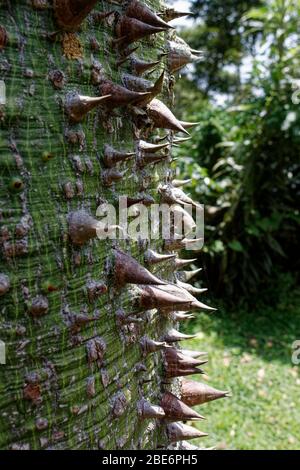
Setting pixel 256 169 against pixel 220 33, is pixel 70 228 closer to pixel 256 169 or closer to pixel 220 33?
pixel 256 169

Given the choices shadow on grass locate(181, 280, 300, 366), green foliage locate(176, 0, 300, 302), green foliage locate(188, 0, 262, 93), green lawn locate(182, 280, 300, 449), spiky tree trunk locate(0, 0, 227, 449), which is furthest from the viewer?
green foliage locate(188, 0, 262, 93)

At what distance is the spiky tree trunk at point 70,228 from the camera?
695mm

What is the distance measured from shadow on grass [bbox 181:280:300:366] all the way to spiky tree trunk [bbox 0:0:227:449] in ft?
10.7

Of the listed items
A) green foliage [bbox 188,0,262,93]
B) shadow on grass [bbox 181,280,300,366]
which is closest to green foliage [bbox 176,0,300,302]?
shadow on grass [bbox 181,280,300,366]

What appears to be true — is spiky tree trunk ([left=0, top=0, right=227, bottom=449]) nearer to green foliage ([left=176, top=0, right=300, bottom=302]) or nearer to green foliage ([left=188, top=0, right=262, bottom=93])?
green foliage ([left=176, top=0, right=300, bottom=302])

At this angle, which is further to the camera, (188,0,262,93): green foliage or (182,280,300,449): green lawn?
(188,0,262,93): green foliage

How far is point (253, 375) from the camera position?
3.88 meters

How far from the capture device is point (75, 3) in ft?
2.33

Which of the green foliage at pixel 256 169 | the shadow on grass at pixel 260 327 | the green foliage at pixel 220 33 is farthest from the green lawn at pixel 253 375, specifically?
the green foliage at pixel 220 33

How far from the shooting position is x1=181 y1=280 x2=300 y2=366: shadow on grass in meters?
4.26

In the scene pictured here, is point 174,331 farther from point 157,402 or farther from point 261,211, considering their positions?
point 261,211

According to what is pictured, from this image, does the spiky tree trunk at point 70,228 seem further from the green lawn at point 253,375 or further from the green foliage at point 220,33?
the green foliage at point 220,33
